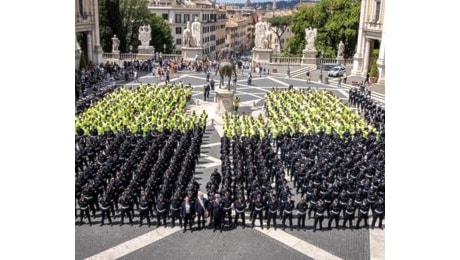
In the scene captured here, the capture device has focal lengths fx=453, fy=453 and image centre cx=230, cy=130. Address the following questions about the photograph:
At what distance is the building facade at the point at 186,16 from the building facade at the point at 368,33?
42.6 m

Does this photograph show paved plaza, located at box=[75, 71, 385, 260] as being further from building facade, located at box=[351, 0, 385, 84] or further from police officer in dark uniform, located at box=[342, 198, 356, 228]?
building facade, located at box=[351, 0, 385, 84]

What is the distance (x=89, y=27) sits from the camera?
4606cm

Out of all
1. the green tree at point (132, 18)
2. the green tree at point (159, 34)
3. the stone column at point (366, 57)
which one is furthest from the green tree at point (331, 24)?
the green tree at point (132, 18)

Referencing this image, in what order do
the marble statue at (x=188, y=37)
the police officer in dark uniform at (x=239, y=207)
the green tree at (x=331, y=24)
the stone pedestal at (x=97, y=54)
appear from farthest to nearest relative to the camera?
the green tree at (x=331, y=24) < the marble statue at (x=188, y=37) < the stone pedestal at (x=97, y=54) < the police officer in dark uniform at (x=239, y=207)

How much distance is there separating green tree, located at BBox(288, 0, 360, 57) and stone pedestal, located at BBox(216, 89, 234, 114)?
3033 cm

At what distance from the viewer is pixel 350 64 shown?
5188cm

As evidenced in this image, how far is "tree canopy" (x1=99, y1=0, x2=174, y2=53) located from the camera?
56.8 m

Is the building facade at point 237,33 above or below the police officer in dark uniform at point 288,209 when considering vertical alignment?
above

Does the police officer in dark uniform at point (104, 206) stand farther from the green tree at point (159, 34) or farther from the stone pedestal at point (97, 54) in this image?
the green tree at point (159, 34)

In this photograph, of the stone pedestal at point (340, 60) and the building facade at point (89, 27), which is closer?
the building facade at point (89, 27)

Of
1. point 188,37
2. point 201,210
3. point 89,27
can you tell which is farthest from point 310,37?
point 201,210

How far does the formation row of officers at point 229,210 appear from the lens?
1420cm

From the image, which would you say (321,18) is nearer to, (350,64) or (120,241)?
(350,64)

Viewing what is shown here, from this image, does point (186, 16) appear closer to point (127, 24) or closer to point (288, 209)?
point (127, 24)
